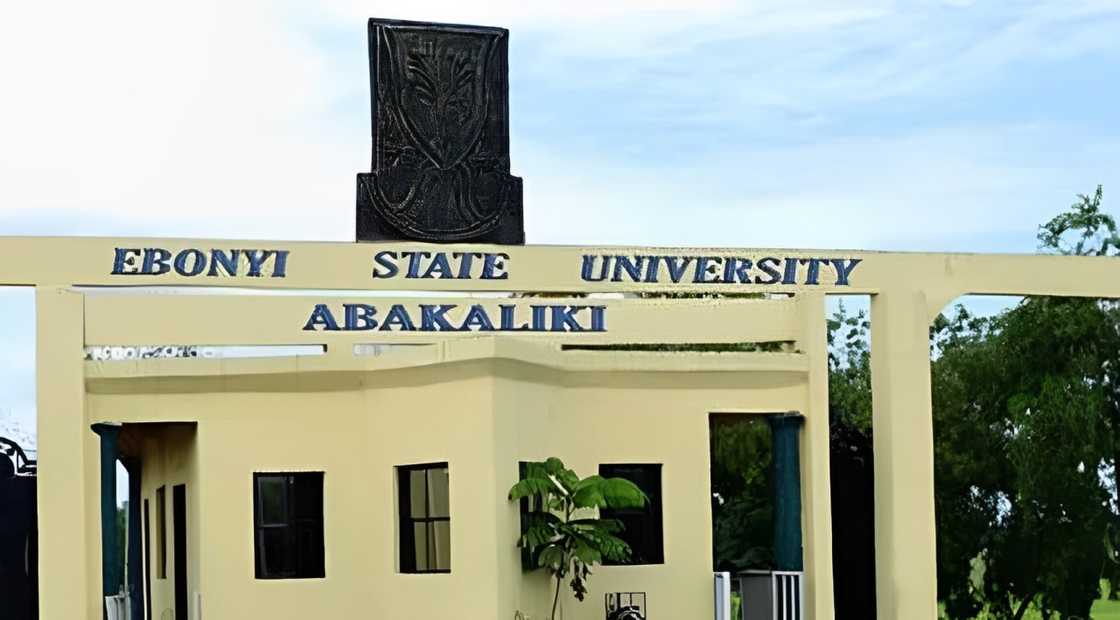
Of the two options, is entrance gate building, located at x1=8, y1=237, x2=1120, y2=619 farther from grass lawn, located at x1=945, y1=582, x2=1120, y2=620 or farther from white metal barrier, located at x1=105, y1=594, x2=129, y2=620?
grass lawn, located at x1=945, y1=582, x2=1120, y2=620

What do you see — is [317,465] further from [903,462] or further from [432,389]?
[903,462]

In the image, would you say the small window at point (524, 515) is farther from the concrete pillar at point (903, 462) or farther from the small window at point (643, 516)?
the concrete pillar at point (903, 462)

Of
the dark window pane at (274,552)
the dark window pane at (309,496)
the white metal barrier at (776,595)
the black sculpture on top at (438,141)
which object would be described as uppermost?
the black sculpture on top at (438,141)

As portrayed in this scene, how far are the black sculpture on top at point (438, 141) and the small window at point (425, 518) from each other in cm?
295

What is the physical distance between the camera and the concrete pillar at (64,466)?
2083cm

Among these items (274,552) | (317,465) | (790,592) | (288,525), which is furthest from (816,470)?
(274,552)

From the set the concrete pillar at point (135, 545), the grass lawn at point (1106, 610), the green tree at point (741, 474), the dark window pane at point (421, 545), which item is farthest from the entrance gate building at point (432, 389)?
the grass lawn at point (1106, 610)

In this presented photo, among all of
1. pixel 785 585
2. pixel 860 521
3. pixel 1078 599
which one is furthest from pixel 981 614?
pixel 785 585

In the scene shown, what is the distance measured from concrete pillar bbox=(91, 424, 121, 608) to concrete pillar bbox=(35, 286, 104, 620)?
11 centimetres

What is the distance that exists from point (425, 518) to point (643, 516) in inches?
103

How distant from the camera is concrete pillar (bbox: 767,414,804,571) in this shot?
74.4 feet

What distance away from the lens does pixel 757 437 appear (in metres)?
38.3

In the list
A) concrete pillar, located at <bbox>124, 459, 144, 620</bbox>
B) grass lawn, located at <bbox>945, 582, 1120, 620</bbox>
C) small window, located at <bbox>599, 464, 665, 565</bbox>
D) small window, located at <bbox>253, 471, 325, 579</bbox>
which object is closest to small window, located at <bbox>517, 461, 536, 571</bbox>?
small window, located at <bbox>599, 464, 665, 565</bbox>

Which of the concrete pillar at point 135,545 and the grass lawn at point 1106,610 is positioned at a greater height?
the concrete pillar at point 135,545
